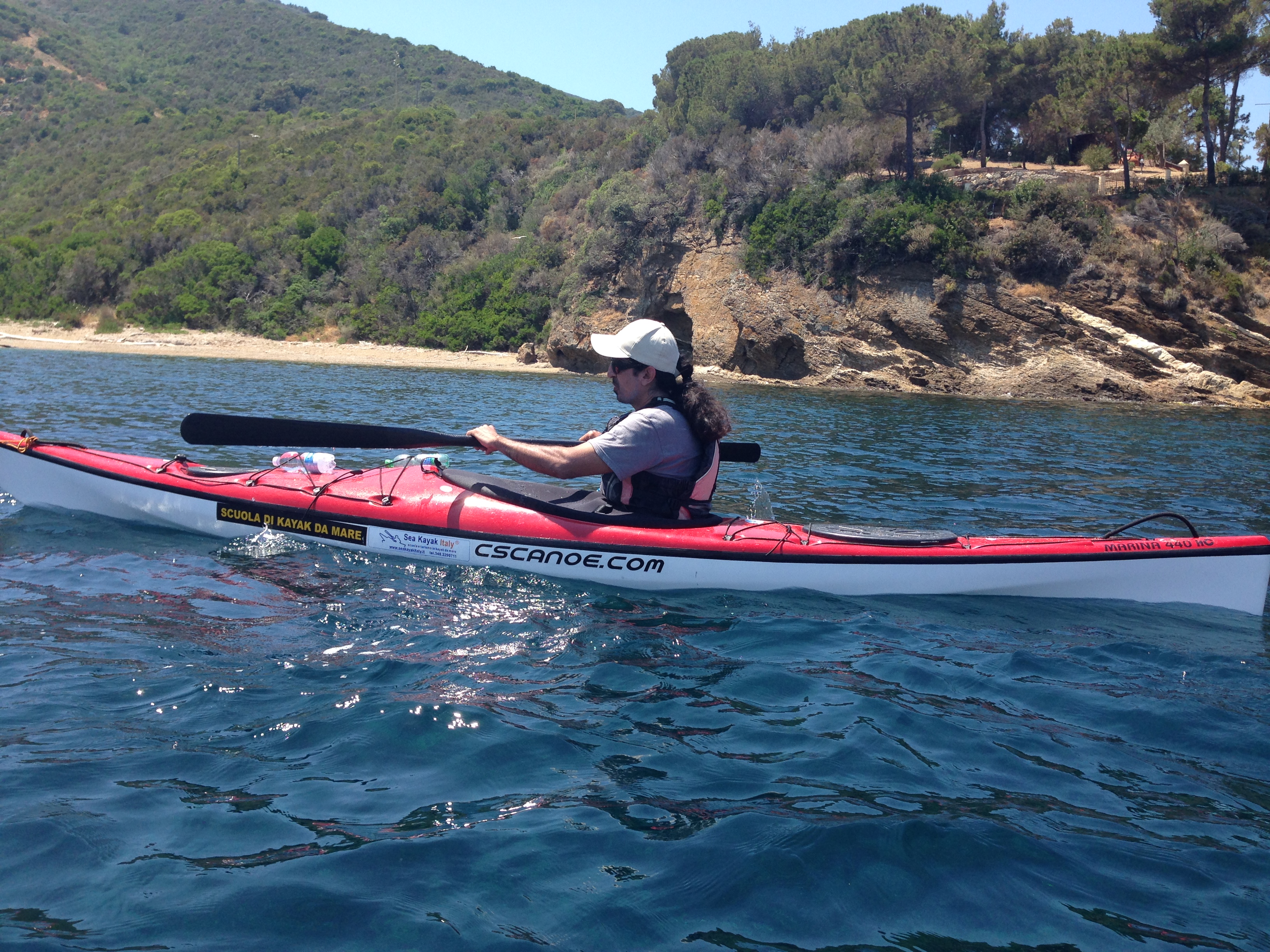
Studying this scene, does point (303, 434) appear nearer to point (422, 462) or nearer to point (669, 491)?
point (422, 462)

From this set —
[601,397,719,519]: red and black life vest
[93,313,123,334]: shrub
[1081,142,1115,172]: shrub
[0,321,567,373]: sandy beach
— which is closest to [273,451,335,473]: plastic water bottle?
[601,397,719,519]: red and black life vest

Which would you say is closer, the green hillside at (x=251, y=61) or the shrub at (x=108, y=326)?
the shrub at (x=108, y=326)

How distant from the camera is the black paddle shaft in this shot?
5742mm

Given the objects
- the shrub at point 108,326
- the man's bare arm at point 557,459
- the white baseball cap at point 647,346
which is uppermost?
the shrub at point 108,326

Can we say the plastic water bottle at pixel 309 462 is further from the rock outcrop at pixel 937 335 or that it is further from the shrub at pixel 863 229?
the shrub at pixel 863 229

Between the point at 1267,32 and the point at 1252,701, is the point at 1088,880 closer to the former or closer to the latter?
the point at 1252,701

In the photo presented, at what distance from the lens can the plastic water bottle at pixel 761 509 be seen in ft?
20.5

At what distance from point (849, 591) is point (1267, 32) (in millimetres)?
25201

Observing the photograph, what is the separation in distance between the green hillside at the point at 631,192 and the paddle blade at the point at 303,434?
2041 cm

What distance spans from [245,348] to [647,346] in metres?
31.1

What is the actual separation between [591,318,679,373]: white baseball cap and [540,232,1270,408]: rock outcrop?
19534 mm

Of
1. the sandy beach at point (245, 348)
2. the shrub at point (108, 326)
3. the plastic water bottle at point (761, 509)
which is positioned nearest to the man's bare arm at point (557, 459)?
the plastic water bottle at point (761, 509)

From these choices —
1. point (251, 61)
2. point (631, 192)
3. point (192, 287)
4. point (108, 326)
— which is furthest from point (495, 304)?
point (251, 61)

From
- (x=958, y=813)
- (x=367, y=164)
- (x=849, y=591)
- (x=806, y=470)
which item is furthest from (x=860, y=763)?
(x=367, y=164)
